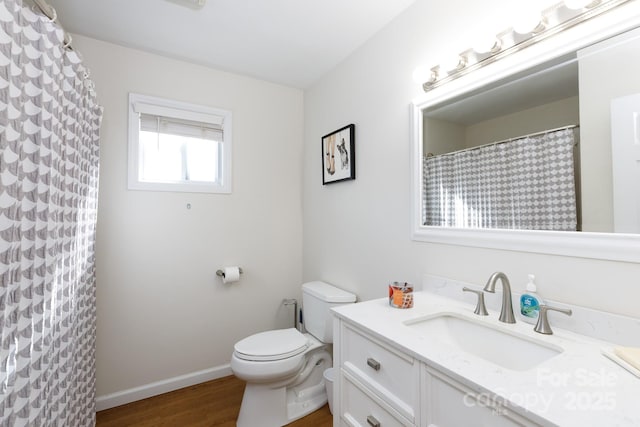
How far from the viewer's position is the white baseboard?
1.83 m

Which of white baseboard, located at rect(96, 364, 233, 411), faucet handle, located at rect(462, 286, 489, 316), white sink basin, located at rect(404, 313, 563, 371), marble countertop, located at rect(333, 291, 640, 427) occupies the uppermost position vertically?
faucet handle, located at rect(462, 286, 489, 316)

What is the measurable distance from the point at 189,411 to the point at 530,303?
6.51 ft

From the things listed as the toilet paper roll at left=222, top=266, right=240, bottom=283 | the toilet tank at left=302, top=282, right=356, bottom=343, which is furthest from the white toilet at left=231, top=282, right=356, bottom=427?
the toilet paper roll at left=222, top=266, right=240, bottom=283

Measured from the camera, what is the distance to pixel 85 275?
1.45 metres

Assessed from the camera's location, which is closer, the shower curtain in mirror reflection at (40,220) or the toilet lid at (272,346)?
the shower curtain in mirror reflection at (40,220)

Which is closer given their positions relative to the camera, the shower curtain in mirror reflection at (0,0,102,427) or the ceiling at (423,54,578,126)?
the shower curtain in mirror reflection at (0,0,102,427)

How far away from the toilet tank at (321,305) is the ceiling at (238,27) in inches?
65.1

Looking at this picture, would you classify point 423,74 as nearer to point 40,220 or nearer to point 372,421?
point 372,421

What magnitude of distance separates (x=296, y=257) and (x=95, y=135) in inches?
64.2

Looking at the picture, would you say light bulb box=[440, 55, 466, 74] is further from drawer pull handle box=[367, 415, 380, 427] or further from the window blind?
the window blind

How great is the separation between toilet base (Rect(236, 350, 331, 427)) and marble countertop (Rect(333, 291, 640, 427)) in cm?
99

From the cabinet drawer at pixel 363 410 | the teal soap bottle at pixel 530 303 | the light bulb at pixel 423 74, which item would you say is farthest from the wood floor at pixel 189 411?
the light bulb at pixel 423 74

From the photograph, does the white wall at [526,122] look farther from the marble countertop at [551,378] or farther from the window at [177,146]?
the window at [177,146]

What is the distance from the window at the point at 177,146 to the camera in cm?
195
